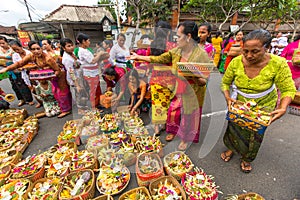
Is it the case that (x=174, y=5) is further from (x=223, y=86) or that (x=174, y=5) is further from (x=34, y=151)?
(x=34, y=151)

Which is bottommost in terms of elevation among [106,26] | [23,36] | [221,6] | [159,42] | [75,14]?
[159,42]

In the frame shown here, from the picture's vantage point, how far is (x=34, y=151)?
7.22 ft

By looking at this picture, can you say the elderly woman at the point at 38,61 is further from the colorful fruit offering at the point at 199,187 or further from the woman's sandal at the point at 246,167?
the woman's sandal at the point at 246,167

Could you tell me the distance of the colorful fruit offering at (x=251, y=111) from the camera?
128 cm

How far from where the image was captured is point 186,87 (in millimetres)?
1836

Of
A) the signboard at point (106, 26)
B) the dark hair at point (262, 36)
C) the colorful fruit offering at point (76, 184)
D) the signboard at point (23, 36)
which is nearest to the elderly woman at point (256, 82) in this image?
the dark hair at point (262, 36)

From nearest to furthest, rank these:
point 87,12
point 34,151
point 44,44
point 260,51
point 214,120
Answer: point 260,51 → point 34,151 → point 214,120 → point 44,44 → point 87,12

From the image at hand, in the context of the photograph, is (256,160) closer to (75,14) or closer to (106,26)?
(106,26)

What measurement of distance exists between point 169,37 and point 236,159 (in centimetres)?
205

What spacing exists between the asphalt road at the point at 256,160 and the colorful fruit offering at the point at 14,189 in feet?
2.53

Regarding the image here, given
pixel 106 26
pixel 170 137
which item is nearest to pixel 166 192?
pixel 170 137

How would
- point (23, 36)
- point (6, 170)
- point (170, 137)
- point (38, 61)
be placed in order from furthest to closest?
point (23, 36), point (38, 61), point (170, 137), point (6, 170)

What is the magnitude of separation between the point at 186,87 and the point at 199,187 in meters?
1.10

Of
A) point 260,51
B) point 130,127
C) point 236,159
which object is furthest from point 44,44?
point 236,159
